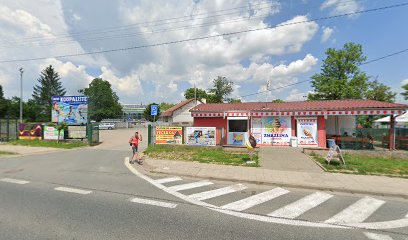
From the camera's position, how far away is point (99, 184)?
7.39 metres

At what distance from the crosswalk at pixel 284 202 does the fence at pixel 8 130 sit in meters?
22.7

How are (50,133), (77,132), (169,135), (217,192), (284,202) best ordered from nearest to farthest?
(284,202)
(217,192)
(169,135)
(77,132)
(50,133)

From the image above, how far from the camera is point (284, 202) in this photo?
576cm

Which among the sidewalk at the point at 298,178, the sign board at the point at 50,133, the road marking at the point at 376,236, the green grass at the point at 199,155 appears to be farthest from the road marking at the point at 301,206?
the sign board at the point at 50,133

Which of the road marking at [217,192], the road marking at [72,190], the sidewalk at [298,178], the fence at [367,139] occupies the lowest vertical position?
the road marking at [217,192]

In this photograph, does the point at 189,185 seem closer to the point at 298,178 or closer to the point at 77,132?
the point at 298,178

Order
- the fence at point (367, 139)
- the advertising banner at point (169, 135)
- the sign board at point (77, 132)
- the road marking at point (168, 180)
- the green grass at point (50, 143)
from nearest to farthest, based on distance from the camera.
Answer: the road marking at point (168, 180) → the fence at point (367, 139) → the advertising banner at point (169, 135) → the green grass at point (50, 143) → the sign board at point (77, 132)

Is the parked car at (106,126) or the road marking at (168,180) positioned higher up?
the parked car at (106,126)

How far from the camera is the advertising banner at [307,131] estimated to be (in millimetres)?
15375

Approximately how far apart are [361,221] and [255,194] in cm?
260

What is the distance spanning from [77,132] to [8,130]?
8111 millimetres

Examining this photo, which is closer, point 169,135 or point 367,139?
point 367,139

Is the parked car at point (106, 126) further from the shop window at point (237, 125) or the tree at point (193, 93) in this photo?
the shop window at point (237, 125)

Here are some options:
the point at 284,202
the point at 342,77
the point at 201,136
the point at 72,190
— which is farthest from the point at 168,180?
the point at 342,77
